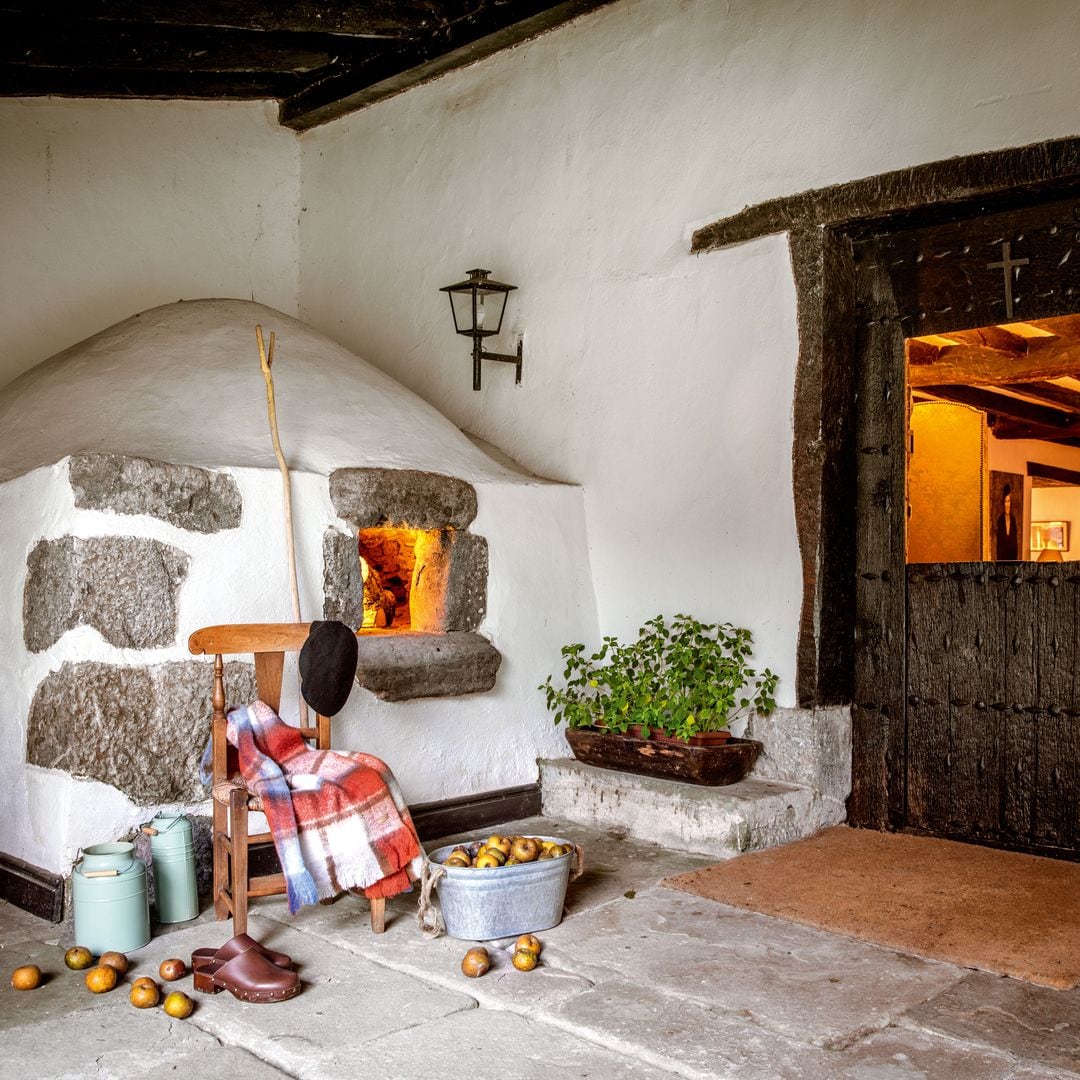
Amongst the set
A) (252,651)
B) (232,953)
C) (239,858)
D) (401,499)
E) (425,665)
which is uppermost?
(401,499)

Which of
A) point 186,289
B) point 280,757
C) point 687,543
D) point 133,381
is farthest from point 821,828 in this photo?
point 186,289

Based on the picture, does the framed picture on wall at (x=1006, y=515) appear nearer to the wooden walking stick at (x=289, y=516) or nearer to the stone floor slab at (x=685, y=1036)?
the stone floor slab at (x=685, y=1036)

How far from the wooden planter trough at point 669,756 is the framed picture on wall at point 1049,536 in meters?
1.30

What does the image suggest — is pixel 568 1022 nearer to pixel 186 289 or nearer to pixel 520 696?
pixel 520 696

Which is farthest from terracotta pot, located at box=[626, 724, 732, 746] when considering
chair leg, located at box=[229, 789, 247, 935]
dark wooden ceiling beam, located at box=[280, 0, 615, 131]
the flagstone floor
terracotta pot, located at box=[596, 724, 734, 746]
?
dark wooden ceiling beam, located at box=[280, 0, 615, 131]

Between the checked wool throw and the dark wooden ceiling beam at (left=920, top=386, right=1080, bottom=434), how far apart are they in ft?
9.24

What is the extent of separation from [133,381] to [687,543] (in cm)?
234

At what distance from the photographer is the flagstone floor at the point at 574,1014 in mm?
2428

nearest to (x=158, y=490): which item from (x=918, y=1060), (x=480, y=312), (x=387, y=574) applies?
(x=387, y=574)

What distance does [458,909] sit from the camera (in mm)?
3199

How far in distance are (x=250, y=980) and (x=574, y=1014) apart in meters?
0.80

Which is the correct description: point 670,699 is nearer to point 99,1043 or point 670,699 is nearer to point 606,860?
point 606,860

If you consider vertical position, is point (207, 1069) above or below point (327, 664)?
below

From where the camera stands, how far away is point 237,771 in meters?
3.43
